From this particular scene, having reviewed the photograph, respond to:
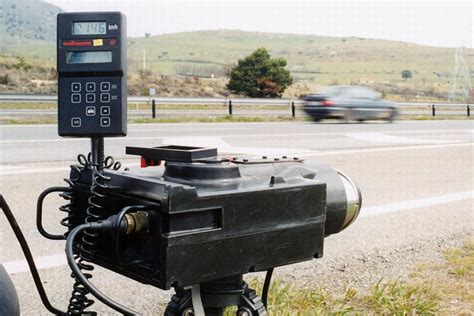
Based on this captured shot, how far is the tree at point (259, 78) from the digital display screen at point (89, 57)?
4368cm

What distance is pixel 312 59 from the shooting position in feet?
337

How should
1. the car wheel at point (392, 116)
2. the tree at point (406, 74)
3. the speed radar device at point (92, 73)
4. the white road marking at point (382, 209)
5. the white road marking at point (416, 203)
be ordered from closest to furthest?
the speed radar device at point (92, 73) < the white road marking at point (382, 209) < the white road marking at point (416, 203) < the car wheel at point (392, 116) < the tree at point (406, 74)

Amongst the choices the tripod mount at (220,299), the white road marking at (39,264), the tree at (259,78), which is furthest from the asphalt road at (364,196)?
the tree at (259,78)

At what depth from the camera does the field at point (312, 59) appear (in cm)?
6738

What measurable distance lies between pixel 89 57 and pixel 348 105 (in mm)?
20228

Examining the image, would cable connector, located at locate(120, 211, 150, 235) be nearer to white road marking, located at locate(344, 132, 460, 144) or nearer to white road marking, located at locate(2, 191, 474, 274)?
white road marking, located at locate(2, 191, 474, 274)

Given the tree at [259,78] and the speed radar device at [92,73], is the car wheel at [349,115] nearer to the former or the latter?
the speed radar device at [92,73]

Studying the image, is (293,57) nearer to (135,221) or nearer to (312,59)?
(312,59)

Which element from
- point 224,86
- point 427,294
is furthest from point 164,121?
point 224,86

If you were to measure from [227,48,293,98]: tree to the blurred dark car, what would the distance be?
2272cm

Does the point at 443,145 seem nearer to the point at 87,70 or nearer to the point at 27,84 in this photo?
the point at 87,70

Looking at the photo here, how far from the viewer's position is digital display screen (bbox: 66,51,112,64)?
1536mm

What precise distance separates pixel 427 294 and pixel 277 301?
30.9 inches

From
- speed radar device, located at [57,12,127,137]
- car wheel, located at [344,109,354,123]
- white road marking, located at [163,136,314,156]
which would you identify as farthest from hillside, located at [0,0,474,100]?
speed radar device, located at [57,12,127,137]
